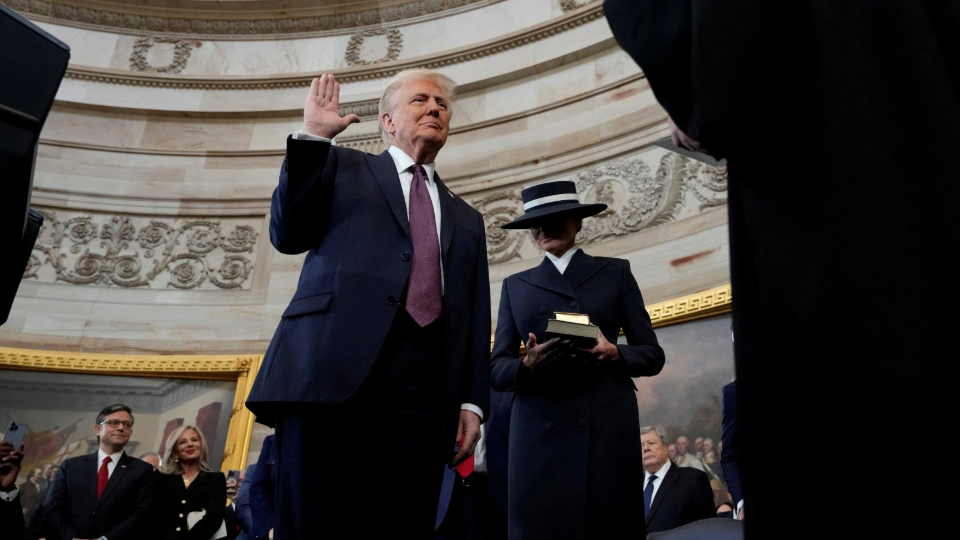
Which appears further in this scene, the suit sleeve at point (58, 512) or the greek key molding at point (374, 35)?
the greek key molding at point (374, 35)

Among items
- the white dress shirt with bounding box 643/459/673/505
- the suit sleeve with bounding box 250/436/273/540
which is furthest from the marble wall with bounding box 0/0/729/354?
the suit sleeve with bounding box 250/436/273/540

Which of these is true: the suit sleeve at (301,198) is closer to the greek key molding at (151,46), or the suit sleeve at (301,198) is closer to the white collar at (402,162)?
the white collar at (402,162)

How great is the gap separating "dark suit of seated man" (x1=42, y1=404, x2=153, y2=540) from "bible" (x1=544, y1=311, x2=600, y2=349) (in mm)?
3713

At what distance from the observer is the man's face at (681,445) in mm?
5414

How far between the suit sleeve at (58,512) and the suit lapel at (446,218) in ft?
13.3

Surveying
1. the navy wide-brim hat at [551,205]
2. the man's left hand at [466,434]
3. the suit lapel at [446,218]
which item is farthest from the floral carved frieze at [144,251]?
the man's left hand at [466,434]

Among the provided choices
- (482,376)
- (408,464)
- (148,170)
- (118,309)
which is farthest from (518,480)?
(148,170)

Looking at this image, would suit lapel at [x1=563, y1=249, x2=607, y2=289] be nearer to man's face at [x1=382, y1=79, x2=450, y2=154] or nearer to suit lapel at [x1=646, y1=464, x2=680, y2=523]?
man's face at [x1=382, y1=79, x2=450, y2=154]

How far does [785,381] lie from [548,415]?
195 centimetres

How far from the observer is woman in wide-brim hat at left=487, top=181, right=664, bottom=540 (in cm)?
288

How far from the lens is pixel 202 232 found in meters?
8.87

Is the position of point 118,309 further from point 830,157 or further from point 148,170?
point 830,157

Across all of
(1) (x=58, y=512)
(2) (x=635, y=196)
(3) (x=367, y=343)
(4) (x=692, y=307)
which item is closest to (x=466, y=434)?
(3) (x=367, y=343)

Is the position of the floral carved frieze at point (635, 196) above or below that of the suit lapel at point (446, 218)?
above
